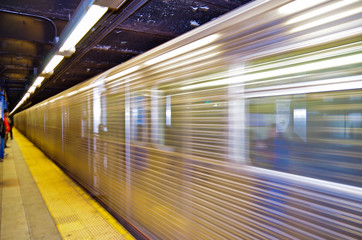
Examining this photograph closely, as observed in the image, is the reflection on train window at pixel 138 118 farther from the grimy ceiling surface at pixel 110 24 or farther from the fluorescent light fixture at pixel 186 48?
the grimy ceiling surface at pixel 110 24

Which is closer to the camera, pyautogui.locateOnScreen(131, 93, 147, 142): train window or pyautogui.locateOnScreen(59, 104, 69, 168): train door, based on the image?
pyautogui.locateOnScreen(131, 93, 147, 142): train window

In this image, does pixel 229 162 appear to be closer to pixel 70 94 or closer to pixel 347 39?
pixel 347 39

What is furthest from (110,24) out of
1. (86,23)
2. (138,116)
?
(138,116)

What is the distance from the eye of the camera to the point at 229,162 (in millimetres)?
1800

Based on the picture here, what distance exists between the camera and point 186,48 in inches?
88.8

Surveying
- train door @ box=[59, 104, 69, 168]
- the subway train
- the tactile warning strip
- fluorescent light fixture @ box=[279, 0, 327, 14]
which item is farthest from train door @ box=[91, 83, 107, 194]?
fluorescent light fixture @ box=[279, 0, 327, 14]

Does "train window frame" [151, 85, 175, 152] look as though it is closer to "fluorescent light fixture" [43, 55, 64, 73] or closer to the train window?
the train window

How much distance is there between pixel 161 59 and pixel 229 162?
53.2 inches

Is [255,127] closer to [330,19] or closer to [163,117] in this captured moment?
[330,19]

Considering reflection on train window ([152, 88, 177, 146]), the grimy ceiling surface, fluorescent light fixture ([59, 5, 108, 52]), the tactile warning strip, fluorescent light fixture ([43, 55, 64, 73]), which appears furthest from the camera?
fluorescent light fixture ([43, 55, 64, 73])

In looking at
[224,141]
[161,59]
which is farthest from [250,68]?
[161,59]

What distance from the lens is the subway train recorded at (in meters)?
1.20

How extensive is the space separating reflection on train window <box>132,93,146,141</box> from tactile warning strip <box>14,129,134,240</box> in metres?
1.34

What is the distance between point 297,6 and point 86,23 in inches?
93.9
